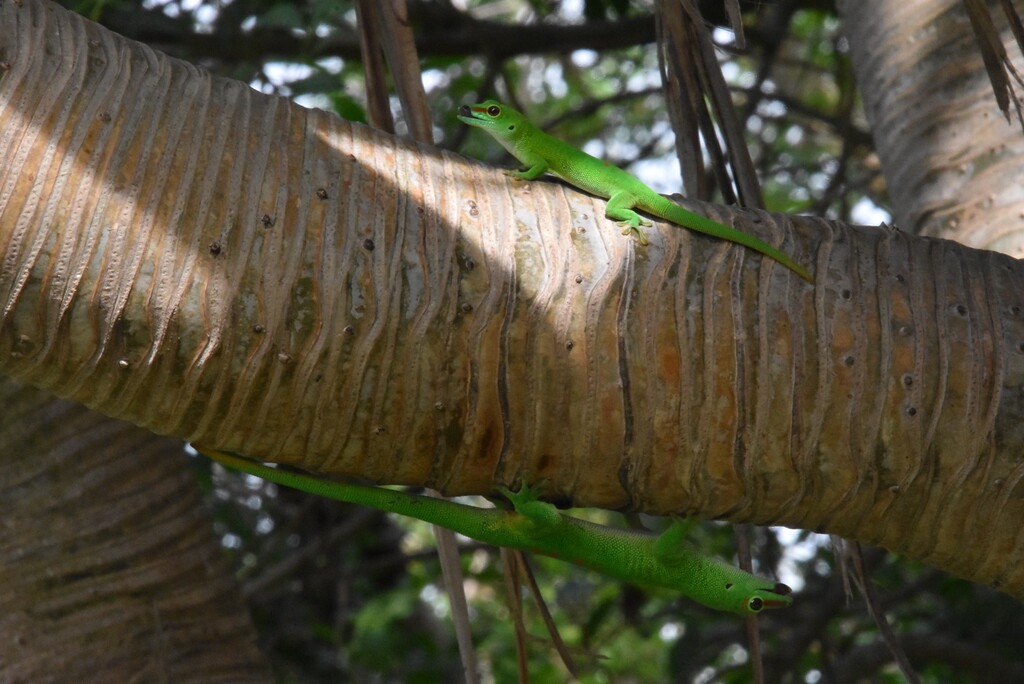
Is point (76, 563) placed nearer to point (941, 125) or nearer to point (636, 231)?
point (636, 231)

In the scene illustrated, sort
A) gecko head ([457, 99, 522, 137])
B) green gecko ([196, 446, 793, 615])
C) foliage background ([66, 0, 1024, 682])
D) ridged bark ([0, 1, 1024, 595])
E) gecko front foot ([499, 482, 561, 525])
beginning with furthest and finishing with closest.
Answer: foliage background ([66, 0, 1024, 682]), gecko head ([457, 99, 522, 137]), green gecko ([196, 446, 793, 615]), gecko front foot ([499, 482, 561, 525]), ridged bark ([0, 1, 1024, 595])

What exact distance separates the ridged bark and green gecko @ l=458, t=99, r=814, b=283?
0.15ft

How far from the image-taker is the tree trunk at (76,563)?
2.84 meters

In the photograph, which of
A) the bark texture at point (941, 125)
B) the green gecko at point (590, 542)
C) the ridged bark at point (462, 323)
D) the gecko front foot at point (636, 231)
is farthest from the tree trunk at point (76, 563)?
the bark texture at point (941, 125)

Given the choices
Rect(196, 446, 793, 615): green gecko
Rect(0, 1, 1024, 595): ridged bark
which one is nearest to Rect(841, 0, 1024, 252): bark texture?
Rect(0, 1, 1024, 595): ridged bark

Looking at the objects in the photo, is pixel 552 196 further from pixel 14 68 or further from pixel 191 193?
pixel 14 68

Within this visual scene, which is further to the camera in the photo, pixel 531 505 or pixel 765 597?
pixel 765 597

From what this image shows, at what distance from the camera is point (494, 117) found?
3.17 m

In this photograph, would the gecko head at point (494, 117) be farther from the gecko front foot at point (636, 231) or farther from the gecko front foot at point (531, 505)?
the gecko front foot at point (531, 505)

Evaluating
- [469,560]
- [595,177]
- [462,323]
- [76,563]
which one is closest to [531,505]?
[462,323]

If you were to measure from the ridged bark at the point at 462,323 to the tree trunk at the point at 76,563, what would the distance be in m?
1.24

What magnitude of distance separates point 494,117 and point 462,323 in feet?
5.06

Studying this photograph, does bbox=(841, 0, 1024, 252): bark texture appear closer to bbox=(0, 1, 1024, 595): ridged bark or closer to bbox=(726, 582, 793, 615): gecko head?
bbox=(0, 1, 1024, 595): ridged bark

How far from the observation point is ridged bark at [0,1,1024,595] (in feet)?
5.42
